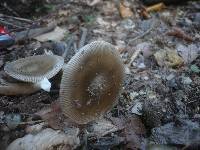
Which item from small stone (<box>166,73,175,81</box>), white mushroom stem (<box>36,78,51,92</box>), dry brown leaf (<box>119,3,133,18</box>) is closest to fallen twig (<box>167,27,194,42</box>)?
dry brown leaf (<box>119,3,133,18</box>)

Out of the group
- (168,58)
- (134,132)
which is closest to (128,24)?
(168,58)

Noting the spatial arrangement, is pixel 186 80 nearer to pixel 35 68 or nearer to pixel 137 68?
pixel 137 68

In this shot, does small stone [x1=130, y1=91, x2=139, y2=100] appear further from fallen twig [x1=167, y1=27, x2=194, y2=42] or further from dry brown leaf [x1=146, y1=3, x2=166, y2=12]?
dry brown leaf [x1=146, y1=3, x2=166, y2=12]

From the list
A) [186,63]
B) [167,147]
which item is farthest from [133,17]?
[167,147]

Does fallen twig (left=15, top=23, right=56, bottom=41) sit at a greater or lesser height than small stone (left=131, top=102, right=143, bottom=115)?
greater

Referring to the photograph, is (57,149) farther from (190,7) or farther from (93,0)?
(190,7)

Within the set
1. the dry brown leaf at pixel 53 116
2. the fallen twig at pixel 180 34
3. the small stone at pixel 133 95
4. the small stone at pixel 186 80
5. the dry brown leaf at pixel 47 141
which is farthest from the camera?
the fallen twig at pixel 180 34

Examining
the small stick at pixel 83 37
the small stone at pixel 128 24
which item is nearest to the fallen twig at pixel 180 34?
the small stone at pixel 128 24

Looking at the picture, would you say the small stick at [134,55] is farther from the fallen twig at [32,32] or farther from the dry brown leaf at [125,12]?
the fallen twig at [32,32]
